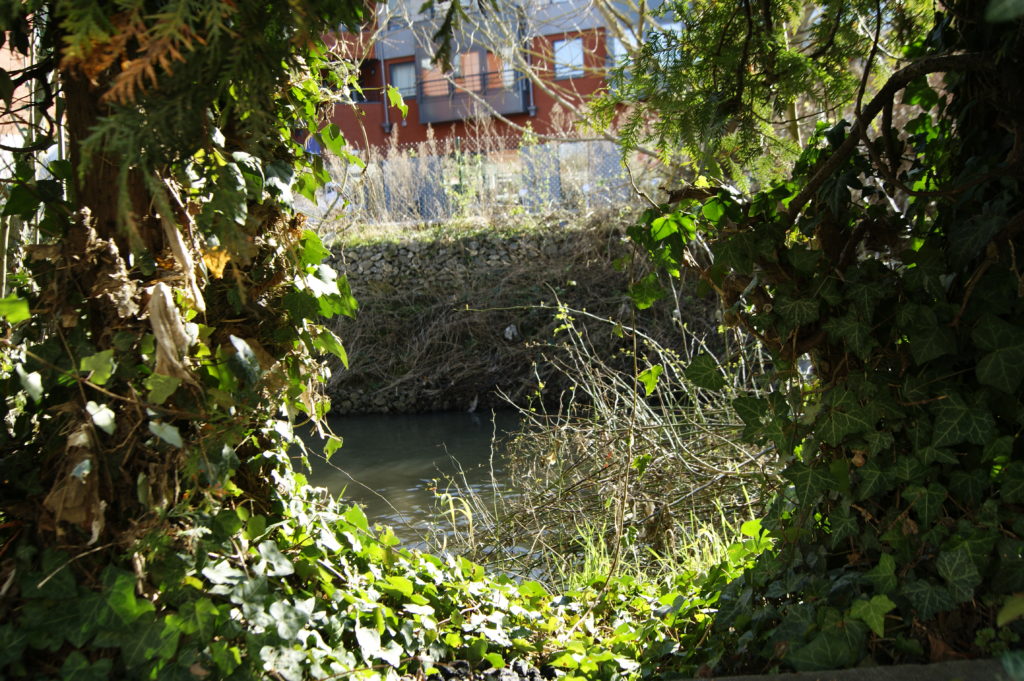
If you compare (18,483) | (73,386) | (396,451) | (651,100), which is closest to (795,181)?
(651,100)

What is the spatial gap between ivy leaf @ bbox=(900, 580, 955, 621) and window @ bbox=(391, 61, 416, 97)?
23.7 metres

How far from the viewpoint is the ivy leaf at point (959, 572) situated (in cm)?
204

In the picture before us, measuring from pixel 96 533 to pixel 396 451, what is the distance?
7893 mm

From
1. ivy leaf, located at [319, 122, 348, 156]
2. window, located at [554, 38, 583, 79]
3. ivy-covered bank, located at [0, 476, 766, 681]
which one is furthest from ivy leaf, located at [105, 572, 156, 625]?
window, located at [554, 38, 583, 79]

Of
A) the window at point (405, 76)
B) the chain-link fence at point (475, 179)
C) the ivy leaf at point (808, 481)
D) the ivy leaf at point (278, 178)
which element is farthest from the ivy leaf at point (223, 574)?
the window at point (405, 76)

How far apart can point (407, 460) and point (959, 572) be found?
24.2 feet

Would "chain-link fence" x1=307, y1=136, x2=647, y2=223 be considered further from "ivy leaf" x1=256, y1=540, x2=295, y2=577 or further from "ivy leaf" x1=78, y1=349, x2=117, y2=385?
"ivy leaf" x1=78, y1=349, x2=117, y2=385

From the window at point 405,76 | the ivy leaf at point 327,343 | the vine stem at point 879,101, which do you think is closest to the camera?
the vine stem at point 879,101

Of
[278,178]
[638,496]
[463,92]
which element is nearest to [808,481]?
[278,178]

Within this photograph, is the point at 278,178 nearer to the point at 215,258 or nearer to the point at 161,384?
the point at 215,258

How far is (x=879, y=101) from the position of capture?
7.69 ft

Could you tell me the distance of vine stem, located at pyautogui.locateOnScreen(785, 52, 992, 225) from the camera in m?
2.13

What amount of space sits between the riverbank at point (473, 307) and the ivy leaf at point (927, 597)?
9695mm

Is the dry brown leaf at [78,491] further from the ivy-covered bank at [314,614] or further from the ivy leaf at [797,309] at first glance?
the ivy leaf at [797,309]
